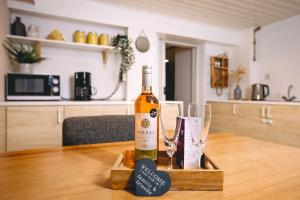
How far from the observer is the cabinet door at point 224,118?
351cm

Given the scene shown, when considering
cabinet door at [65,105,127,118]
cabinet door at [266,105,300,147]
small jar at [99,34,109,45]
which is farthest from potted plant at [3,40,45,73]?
cabinet door at [266,105,300,147]

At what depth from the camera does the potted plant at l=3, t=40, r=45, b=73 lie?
2445 millimetres

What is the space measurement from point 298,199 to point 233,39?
4075 millimetres

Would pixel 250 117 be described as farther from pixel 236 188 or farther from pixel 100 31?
pixel 236 188

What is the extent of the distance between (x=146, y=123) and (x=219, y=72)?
3851 millimetres

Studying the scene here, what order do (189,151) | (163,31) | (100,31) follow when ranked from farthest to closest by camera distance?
(163,31)
(100,31)
(189,151)

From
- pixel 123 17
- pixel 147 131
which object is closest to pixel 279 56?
pixel 123 17

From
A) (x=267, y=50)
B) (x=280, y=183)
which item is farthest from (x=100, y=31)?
(x=280, y=183)

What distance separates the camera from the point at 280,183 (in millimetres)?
631

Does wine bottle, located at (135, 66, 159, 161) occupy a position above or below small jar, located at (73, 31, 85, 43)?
below

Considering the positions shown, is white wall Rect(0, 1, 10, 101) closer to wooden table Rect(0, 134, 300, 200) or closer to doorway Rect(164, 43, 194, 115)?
wooden table Rect(0, 134, 300, 200)

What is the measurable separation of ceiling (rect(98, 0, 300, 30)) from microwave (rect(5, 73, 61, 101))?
135 cm

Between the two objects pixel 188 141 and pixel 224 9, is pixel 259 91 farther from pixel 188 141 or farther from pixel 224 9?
pixel 188 141

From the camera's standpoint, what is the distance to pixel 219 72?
13.8 ft
